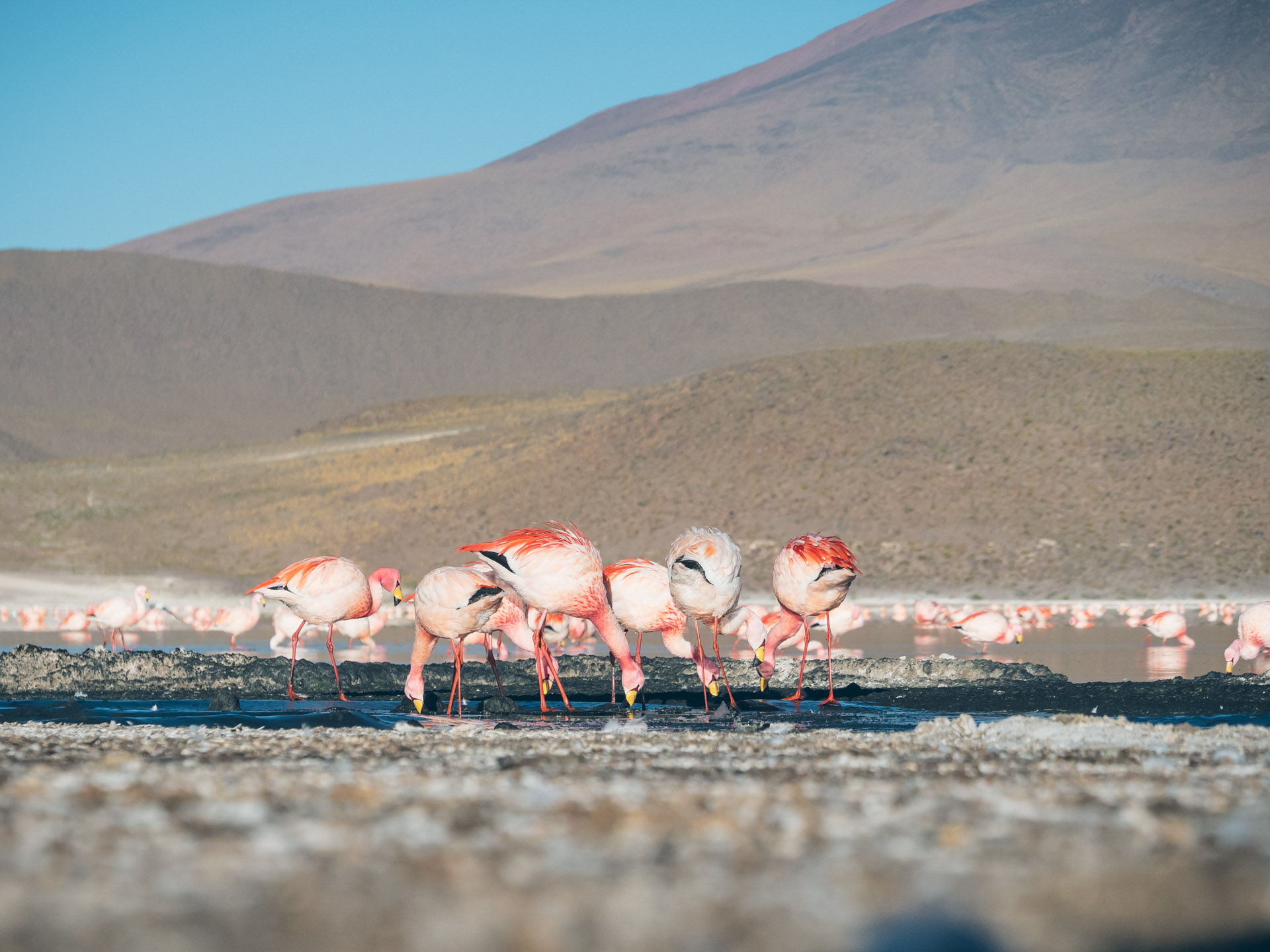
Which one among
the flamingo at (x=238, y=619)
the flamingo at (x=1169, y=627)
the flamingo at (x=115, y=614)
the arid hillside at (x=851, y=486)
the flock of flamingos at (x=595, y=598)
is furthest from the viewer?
the arid hillside at (x=851, y=486)

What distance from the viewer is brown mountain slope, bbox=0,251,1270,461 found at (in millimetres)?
101562

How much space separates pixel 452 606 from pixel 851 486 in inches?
1189

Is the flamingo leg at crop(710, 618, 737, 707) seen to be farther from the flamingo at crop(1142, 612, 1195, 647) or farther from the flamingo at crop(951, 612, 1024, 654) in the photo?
the flamingo at crop(1142, 612, 1195, 647)

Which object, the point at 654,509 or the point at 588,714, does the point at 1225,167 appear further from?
the point at 588,714

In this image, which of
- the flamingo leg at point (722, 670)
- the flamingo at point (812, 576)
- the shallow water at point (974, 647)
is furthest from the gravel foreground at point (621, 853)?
the shallow water at point (974, 647)

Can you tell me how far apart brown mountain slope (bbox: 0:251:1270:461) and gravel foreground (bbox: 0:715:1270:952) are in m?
91.1

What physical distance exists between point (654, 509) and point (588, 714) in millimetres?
30550

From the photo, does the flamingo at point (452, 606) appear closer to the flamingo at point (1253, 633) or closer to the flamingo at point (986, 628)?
the flamingo at point (1253, 633)

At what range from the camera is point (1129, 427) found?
45.0m

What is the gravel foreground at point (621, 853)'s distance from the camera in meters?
3.99

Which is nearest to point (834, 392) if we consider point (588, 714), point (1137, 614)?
point (1137, 614)

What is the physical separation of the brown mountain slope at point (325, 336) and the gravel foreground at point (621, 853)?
91073 mm

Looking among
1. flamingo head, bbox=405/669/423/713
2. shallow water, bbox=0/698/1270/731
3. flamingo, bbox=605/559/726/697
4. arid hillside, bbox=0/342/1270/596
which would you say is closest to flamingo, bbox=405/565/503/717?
flamingo head, bbox=405/669/423/713

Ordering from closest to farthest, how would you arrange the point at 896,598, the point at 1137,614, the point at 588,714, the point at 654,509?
the point at 588,714
the point at 1137,614
the point at 896,598
the point at 654,509
